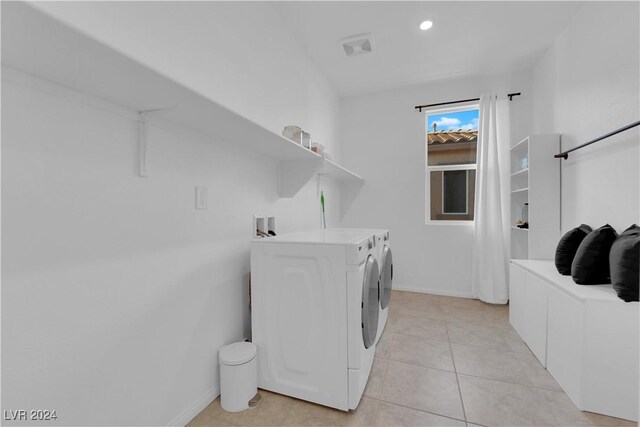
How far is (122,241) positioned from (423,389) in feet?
5.86

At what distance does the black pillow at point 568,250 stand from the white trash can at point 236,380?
7.25 feet

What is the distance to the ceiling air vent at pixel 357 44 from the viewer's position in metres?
2.54

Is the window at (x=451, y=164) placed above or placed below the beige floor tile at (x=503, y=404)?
above

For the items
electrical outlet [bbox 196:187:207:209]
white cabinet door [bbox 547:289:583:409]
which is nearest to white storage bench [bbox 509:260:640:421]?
white cabinet door [bbox 547:289:583:409]

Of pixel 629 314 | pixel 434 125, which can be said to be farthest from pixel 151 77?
pixel 434 125

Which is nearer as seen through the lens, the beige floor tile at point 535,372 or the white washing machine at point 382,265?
the beige floor tile at point 535,372

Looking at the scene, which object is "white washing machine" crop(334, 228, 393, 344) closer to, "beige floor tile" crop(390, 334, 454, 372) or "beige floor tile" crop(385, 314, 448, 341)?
"beige floor tile" crop(390, 334, 454, 372)

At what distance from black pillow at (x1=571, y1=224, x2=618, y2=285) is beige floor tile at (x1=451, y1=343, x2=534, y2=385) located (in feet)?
2.29

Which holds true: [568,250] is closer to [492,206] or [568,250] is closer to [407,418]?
[492,206]

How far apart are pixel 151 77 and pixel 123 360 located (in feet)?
3.53

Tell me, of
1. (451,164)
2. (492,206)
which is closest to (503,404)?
(492,206)

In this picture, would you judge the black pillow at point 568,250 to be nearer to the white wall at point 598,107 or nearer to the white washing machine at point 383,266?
the white wall at point 598,107

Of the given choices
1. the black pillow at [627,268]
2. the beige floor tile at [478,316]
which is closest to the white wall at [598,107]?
the black pillow at [627,268]

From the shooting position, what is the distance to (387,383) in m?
1.70
